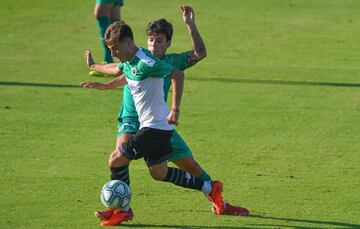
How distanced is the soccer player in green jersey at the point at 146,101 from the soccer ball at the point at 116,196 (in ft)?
0.32

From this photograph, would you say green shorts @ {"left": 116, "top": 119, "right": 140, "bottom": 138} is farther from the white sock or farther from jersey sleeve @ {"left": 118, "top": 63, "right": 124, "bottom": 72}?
the white sock

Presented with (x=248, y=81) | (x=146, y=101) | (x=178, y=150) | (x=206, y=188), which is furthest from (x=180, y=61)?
(x=248, y=81)

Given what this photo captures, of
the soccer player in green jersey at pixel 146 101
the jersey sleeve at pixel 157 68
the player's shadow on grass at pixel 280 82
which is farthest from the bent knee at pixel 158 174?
the player's shadow on grass at pixel 280 82

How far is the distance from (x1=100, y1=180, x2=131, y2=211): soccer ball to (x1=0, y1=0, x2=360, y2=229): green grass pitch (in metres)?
0.23

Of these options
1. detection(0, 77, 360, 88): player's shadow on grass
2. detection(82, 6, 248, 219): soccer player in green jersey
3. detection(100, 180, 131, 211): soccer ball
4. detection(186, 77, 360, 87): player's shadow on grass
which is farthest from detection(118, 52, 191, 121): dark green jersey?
detection(186, 77, 360, 87): player's shadow on grass

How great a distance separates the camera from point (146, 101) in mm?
8625

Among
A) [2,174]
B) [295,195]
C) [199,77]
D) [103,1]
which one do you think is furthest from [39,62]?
[295,195]

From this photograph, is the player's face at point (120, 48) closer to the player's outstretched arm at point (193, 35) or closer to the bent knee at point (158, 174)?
the player's outstretched arm at point (193, 35)

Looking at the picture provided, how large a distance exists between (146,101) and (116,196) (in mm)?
942

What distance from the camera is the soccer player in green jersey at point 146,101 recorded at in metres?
8.48

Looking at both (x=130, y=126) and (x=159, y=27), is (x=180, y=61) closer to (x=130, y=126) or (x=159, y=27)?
(x=159, y=27)

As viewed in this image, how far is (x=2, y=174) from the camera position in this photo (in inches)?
413

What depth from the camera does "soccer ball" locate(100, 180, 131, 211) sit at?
28.5 ft

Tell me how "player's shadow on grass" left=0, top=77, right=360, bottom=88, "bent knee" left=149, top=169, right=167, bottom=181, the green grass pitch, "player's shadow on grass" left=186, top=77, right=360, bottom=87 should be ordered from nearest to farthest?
1. "bent knee" left=149, top=169, right=167, bottom=181
2. the green grass pitch
3. "player's shadow on grass" left=0, top=77, right=360, bottom=88
4. "player's shadow on grass" left=186, top=77, right=360, bottom=87
